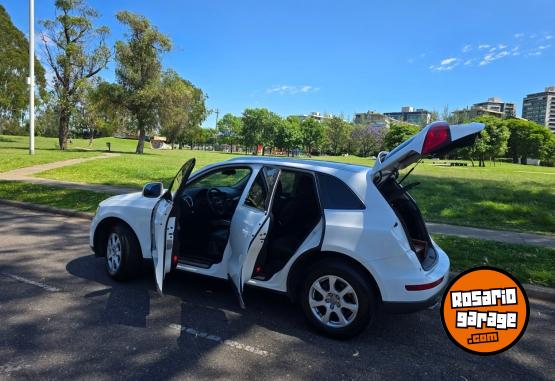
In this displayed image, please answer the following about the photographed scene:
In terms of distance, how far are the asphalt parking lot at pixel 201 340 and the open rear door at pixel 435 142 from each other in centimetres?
167

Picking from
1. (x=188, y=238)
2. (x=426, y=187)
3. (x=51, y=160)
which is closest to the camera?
(x=188, y=238)

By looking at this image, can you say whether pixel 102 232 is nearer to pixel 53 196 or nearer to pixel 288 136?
pixel 53 196

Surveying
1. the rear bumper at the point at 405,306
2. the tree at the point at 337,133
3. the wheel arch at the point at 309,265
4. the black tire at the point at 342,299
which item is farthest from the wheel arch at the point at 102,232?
the tree at the point at 337,133

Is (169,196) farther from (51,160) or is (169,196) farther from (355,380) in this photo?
(51,160)

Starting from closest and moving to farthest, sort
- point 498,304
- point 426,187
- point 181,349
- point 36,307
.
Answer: point 498,304
point 181,349
point 36,307
point 426,187

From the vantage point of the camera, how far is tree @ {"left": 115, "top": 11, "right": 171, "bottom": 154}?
3800 cm

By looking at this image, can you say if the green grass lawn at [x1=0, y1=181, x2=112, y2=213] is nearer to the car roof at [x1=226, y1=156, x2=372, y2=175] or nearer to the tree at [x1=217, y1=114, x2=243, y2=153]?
the car roof at [x1=226, y1=156, x2=372, y2=175]

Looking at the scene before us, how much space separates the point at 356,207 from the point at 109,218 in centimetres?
306

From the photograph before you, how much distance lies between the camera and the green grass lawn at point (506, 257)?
19.5ft

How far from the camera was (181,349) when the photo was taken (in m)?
3.53

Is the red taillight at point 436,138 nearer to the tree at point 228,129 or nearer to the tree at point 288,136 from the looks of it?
the tree at point 288,136

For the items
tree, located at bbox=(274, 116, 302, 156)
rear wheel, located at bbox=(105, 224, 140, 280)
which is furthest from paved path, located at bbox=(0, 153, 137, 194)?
tree, located at bbox=(274, 116, 302, 156)

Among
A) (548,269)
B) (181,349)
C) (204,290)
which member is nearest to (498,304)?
(181,349)

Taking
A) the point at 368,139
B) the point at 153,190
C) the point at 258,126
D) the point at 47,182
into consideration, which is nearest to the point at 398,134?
the point at 368,139
